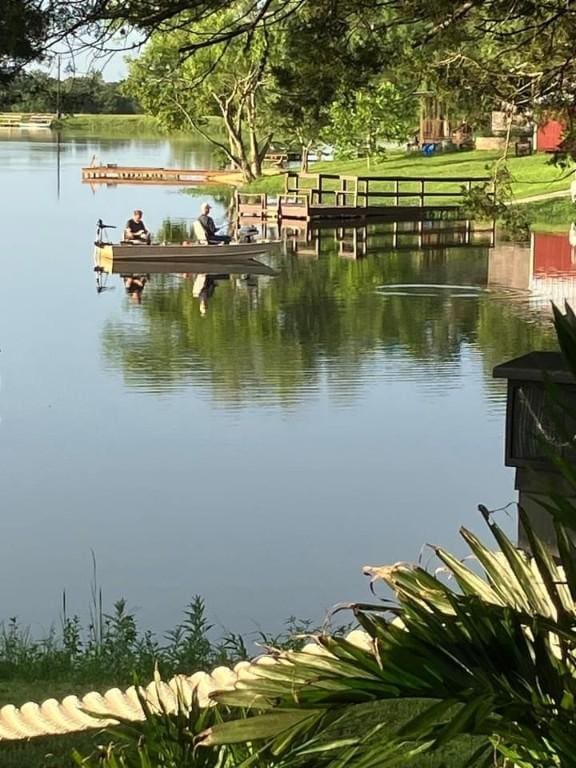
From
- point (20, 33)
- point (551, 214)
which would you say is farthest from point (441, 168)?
point (20, 33)

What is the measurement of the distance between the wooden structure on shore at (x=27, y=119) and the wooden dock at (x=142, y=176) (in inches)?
124

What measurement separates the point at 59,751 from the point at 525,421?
2.18m

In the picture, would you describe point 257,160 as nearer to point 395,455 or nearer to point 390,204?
point 390,204

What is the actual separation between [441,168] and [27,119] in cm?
2209

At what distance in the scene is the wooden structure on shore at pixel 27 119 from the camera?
12891mm

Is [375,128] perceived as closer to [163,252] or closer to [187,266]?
[187,266]

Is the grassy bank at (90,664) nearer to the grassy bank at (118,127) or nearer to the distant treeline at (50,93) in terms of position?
the distant treeline at (50,93)

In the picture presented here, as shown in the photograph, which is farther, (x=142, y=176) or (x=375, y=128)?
(x=142, y=176)

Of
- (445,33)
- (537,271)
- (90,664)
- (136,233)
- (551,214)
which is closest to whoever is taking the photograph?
(90,664)

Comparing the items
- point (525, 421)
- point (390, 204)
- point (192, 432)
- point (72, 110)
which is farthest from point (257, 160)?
point (525, 421)

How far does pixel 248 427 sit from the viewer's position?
14734 millimetres

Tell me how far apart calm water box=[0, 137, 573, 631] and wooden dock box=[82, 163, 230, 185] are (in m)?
28.0

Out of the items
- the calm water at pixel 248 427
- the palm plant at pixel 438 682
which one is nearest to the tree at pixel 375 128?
the calm water at pixel 248 427

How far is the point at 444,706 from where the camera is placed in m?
2.12
